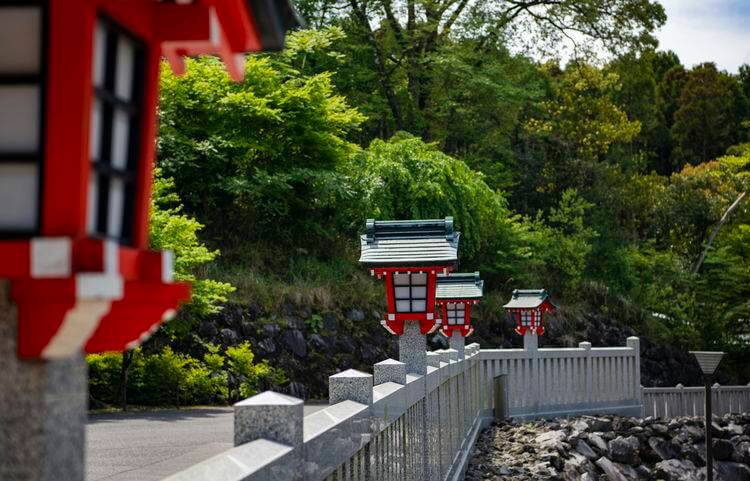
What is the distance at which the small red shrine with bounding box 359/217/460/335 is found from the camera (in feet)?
43.9

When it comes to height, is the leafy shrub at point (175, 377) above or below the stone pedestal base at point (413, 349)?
Answer: below

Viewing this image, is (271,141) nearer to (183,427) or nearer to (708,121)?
(183,427)

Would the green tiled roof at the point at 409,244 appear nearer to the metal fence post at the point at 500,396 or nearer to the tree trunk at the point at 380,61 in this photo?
the metal fence post at the point at 500,396

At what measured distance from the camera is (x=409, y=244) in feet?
46.9

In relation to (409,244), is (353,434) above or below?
below

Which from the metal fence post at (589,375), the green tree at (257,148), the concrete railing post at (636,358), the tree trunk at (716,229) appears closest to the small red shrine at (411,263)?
the green tree at (257,148)

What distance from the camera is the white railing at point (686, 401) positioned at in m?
28.6

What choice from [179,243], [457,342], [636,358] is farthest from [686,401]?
[179,243]

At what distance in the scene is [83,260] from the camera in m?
2.55

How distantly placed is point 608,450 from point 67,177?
2084cm

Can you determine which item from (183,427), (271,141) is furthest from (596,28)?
(183,427)

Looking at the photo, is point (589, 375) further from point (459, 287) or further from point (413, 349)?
point (413, 349)

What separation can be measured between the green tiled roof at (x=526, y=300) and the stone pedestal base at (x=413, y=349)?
41.2 feet

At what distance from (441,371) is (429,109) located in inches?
1065
